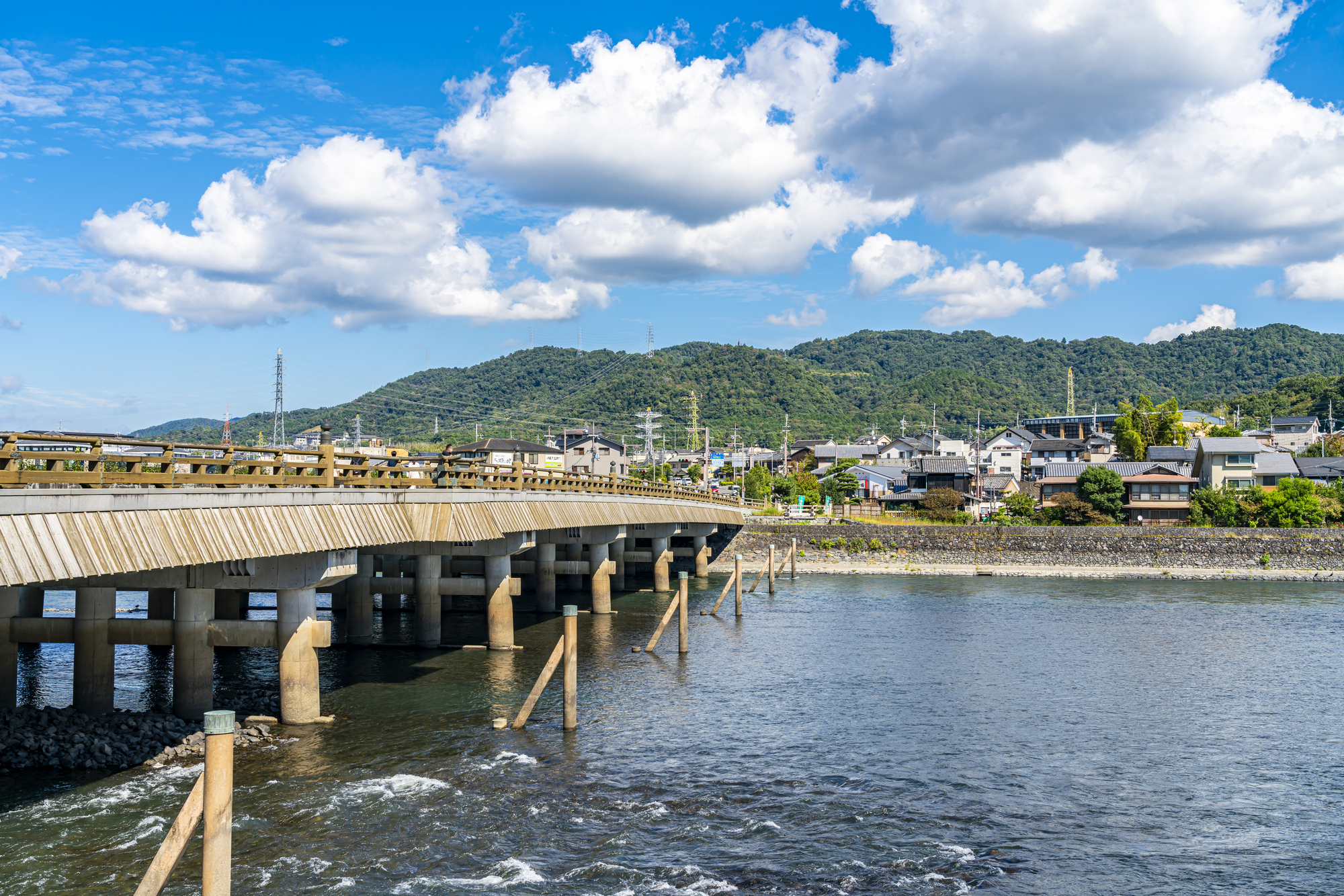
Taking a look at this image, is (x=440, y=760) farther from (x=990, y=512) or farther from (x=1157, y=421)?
(x=1157, y=421)

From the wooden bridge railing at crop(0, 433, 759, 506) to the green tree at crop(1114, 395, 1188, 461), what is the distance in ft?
288

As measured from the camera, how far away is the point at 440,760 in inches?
789

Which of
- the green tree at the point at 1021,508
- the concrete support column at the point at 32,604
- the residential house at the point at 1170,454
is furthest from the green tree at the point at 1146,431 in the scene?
the concrete support column at the point at 32,604

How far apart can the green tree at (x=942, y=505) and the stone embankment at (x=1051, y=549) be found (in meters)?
8.23

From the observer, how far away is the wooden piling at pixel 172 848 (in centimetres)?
1003

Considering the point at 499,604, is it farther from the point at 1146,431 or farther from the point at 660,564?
the point at 1146,431

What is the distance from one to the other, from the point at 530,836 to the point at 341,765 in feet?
17.6

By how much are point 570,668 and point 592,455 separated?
3552 inches

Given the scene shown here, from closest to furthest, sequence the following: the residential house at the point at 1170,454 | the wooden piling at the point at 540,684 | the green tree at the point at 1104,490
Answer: the wooden piling at the point at 540,684
the green tree at the point at 1104,490
the residential house at the point at 1170,454

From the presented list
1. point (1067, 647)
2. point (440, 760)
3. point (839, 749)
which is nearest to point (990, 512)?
point (1067, 647)

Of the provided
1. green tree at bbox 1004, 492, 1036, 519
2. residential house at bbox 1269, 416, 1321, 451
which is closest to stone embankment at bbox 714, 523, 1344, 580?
green tree at bbox 1004, 492, 1036, 519

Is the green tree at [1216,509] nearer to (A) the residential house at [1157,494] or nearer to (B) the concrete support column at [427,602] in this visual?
(A) the residential house at [1157,494]

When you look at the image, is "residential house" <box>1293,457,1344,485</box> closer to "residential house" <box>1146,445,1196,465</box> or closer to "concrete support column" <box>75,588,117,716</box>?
"residential house" <box>1146,445,1196,465</box>

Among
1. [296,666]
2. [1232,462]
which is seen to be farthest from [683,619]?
[1232,462]
